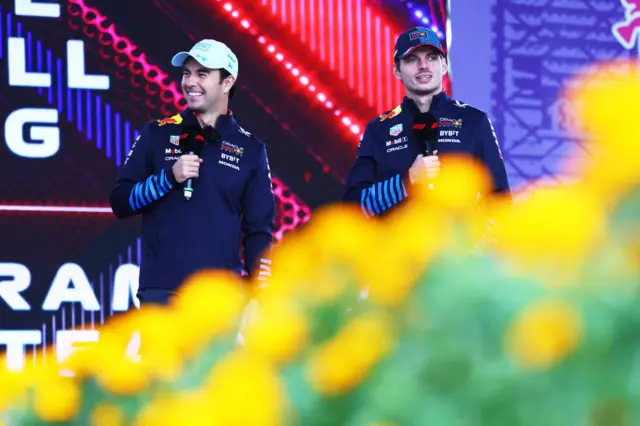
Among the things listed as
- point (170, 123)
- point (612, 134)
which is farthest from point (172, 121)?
point (612, 134)

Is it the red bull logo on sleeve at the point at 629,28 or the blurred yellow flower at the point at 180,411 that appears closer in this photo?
the blurred yellow flower at the point at 180,411

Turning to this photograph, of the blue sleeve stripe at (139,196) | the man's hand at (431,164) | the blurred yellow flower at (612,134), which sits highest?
the man's hand at (431,164)

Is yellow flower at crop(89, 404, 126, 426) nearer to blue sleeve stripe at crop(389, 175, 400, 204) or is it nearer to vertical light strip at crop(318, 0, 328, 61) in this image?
blue sleeve stripe at crop(389, 175, 400, 204)

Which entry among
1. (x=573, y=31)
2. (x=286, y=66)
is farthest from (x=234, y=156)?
(x=573, y=31)

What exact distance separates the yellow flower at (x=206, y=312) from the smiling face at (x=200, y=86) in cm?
260

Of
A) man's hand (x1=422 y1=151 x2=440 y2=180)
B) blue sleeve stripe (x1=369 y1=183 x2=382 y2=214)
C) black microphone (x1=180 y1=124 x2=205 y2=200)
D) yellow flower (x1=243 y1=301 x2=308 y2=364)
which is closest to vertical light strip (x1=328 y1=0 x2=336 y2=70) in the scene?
black microphone (x1=180 y1=124 x2=205 y2=200)

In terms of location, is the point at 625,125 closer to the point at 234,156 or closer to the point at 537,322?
the point at 537,322

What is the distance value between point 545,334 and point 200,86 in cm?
282

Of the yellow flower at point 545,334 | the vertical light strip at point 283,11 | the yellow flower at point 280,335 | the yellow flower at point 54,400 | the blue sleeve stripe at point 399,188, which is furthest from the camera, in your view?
the vertical light strip at point 283,11

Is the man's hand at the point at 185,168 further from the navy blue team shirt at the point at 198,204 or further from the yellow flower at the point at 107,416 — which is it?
the yellow flower at the point at 107,416

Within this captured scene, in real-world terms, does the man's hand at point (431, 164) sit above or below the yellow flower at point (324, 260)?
above

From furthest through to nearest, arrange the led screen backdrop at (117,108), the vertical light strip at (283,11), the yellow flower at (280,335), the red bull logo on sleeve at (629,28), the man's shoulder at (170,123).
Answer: the red bull logo on sleeve at (629,28), the vertical light strip at (283,11), the led screen backdrop at (117,108), the man's shoulder at (170,123), the yellow flower at (280,335)

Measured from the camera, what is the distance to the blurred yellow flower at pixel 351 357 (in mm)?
460

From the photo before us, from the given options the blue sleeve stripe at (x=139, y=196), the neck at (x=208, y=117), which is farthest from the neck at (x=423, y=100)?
the blue sleeve stripe at (x=139, y=196)
